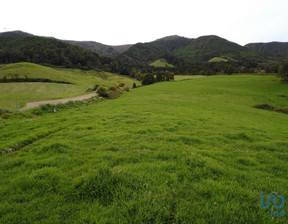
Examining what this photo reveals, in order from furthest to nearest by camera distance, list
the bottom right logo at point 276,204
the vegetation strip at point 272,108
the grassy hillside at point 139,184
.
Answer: the vegetation strip at point 272,108
the bottom right logo at point 276,204
the grassy hillside at point 139,184

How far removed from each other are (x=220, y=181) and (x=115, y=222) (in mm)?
3452

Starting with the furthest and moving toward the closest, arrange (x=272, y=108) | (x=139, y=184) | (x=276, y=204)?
(x=272, y=108) < (x=139, y=184) < (x=276, y=204)

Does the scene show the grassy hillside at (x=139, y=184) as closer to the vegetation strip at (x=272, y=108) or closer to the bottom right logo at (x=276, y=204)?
Result: the bottom right logo at (x=276, y=204)

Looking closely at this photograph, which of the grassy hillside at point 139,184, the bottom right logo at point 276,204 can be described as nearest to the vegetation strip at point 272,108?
the grassy hillside at point 139,184

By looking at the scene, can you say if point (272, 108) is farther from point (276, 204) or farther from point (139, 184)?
point (139, 184)

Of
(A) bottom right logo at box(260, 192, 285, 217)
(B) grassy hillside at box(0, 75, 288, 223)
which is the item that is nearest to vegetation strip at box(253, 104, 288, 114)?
(B) grassy hillside at box(0, 75, 288, 223)

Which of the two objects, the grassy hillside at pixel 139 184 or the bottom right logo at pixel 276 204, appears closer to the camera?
the grassy hillside at pixel 139 184

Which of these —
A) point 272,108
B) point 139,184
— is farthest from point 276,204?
point 272,108

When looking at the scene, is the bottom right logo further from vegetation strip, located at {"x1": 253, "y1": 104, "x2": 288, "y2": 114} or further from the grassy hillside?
vegetation strip, located at {"x1": 253, "y1": 104, "x2": 288, "y2": 114}

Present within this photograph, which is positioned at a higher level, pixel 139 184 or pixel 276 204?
pixel 139 184

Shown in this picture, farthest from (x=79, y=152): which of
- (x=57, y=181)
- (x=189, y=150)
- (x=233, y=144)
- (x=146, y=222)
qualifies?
(x=233, y=144)

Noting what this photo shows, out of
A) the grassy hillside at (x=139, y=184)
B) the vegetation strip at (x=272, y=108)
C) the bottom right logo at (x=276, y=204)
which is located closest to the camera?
the grassy hillside at (x=139, y=184)

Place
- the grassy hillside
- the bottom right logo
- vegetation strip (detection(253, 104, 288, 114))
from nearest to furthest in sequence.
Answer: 1. the grassy hillside
2. the bottom right logo
3. vegetation strip (detection(253, 104, 288, 114))

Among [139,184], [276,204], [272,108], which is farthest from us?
[272,108]
